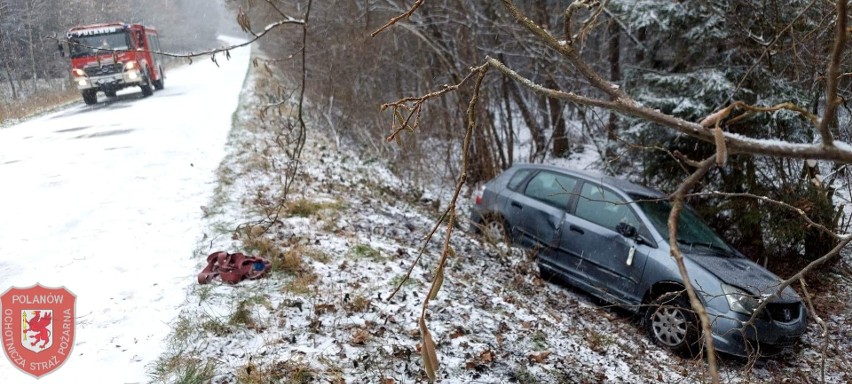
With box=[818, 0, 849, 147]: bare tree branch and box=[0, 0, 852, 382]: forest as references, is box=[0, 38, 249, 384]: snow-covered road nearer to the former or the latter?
box=[0, 0, 852, 382]: forest

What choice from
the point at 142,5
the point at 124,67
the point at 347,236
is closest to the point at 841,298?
the point at 347,236

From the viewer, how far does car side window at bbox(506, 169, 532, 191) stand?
7359 mm

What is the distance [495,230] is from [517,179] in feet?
2.59

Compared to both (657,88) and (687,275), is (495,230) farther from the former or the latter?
(687,275)

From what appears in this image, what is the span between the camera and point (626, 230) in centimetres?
580

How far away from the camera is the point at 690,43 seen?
8.70 m

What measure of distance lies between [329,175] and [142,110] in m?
7.75

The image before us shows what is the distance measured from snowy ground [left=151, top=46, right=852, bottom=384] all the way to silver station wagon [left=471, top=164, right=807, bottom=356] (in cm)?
27

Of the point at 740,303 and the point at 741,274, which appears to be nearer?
the point at 740,303

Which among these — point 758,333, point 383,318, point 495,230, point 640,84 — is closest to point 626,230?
point 758,333

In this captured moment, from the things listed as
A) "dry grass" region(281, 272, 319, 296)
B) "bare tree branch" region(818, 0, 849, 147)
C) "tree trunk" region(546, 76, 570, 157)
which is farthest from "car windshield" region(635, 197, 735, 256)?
"tree trunk" region(546, 76, 570, 157)

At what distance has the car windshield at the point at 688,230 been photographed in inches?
229

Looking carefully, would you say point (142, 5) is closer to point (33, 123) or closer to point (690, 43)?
point (33, 123)

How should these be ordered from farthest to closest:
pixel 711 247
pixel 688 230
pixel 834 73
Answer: pixel 688 230 < pixel 711 247 < pixel 834 73
